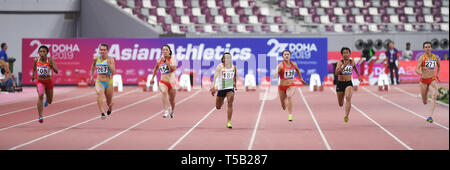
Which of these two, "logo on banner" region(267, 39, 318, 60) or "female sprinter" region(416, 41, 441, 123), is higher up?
"logo on banner" region(267, 39, 318, 60)

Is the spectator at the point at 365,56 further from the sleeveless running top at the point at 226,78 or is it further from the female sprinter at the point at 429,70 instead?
the sleeveless running top at the point at 226,78

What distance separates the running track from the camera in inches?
394

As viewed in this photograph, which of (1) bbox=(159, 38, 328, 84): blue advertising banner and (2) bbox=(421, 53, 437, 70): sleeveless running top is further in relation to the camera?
(1) bbox=(159, 38, 328, 84): blue advertising banner

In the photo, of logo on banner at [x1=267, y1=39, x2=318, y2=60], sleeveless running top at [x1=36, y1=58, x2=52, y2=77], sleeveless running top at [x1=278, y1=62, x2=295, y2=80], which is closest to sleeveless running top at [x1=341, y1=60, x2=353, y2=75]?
sleeveless running top at [x1=278, y1=62, x2=295, y2=80]

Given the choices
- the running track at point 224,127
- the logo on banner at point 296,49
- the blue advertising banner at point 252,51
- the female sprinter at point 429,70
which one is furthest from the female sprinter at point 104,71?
the logo on banner at point 296,49

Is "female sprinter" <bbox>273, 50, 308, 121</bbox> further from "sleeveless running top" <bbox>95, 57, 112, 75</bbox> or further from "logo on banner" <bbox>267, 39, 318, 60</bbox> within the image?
"logo on banner" <bbox>267, 39, 318, 60</bbox>

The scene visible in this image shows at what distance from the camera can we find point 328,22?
108ft

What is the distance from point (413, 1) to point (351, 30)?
14.1 feet

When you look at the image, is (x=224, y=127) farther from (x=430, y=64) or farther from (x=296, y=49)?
(x=296, y=49)

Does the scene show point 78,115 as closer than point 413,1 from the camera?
Yes

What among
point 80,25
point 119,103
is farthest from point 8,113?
point 80,25

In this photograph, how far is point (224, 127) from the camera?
1246cm

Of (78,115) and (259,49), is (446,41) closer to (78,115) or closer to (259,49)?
(259,49)

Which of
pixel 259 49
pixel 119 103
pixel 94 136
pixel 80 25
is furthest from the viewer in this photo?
pixel 80 25
